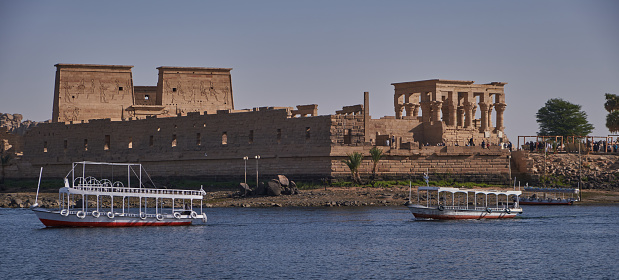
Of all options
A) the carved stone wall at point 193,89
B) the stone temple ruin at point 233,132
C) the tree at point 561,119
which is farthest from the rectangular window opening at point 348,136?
the tree at point 561,119

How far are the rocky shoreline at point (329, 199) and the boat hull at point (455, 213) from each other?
7154 mm

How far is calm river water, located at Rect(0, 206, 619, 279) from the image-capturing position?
1144 inches

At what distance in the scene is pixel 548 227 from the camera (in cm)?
4134

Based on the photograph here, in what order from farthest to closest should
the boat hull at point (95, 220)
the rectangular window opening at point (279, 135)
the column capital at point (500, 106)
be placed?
1. the column capital at point (500, 106)
2. the rectangular window opening at point (279, 135)
3. the boat hull at point (95, 220)

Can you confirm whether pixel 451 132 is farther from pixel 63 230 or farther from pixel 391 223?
pixel 63 230

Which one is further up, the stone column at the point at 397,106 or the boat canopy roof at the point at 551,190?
the stone column at the point at 397,106

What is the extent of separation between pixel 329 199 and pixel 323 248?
671 inches

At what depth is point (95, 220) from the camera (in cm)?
4044

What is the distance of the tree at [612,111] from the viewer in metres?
65.0

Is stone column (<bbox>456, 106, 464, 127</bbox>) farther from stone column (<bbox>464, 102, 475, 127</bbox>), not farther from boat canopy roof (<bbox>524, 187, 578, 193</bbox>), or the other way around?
boat canopy roof (<bbox>524, 187, 578, 193</bbox>)

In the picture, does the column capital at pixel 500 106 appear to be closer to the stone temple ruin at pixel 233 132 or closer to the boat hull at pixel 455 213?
the stone temple ruin at pixel 233 132

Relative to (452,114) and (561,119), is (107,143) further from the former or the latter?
(561,119)

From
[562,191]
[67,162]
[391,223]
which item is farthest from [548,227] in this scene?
[67,162]

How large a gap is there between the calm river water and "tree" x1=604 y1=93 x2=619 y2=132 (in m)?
20.1
